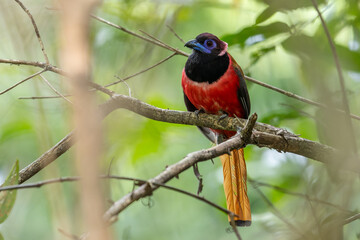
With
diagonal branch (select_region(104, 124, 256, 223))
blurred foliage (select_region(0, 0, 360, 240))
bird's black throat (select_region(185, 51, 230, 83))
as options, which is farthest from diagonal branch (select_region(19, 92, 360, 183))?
bird's black throat (select_region(185, 51, 230, 83))

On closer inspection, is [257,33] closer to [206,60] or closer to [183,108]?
[206,60]

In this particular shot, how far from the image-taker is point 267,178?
391 cm

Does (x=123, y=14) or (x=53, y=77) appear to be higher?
(x=123, y=14)

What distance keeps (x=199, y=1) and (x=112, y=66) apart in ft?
3.16

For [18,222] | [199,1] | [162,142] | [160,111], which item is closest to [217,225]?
[162,142]

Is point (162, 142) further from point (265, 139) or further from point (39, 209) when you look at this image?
point (39, 209)

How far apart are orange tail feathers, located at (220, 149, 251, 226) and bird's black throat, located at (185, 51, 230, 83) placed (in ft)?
2.10

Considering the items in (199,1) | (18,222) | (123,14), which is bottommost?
(18,222)

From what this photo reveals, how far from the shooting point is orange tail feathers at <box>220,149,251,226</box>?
127 inches

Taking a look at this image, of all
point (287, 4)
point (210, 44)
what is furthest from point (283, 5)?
point (210, 44)

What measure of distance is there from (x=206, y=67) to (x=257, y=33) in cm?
100

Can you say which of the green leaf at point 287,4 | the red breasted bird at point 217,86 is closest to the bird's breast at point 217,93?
the red breasted bird at point 217,86

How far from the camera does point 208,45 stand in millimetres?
3965

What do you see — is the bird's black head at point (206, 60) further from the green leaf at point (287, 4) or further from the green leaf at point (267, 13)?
the green leaf at point (287, 4)
